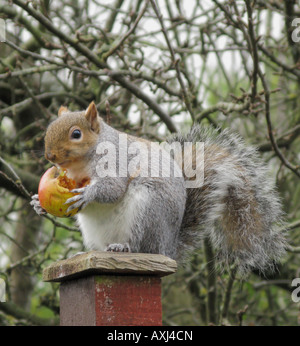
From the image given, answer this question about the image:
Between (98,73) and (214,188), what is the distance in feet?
2.43

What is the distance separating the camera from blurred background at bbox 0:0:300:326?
2236mm

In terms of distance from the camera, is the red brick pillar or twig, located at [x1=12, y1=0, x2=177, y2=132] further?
twig, located at [x1=12, y1=0, x2=177, y2=132]

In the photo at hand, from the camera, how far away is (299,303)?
256 centimetres

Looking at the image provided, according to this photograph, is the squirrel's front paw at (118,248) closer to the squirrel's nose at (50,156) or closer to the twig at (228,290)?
the squirrel's nose at (50,156)

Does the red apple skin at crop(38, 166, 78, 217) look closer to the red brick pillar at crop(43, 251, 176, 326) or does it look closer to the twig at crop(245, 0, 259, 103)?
the red brick pillar at crop(43, 251, 176, 326)

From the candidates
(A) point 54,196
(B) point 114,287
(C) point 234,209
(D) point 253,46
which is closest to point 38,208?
(A) point 54,196

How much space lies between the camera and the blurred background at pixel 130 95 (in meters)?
2.24

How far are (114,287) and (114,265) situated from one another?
0.29ft

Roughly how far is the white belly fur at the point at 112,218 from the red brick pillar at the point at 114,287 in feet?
0.66

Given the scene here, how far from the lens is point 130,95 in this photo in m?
2.83

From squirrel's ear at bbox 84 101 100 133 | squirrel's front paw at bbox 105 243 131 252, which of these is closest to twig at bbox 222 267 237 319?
squirrel's front paw at bbox 105 243 131 252

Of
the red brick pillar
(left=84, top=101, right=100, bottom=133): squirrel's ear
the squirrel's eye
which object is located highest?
(left=84, top=101, right=100, bottom=133): squirrel's ear

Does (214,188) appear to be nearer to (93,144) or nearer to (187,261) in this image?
(187,261)
